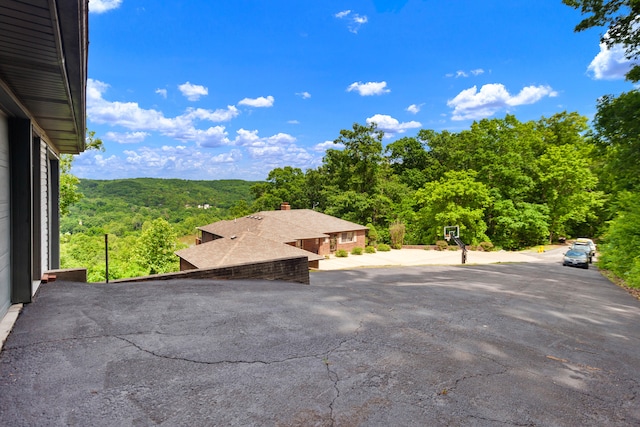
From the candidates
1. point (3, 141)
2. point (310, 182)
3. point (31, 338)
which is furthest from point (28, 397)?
point (310, 182)

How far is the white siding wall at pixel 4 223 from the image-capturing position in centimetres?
461

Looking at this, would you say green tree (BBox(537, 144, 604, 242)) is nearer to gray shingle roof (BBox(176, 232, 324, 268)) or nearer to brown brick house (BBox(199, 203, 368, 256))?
brown brick house (BBox(199, 203, 368, 256))

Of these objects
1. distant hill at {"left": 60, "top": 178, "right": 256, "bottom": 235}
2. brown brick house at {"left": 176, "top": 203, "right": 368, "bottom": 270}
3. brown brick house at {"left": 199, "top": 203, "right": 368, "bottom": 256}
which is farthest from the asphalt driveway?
distant hill at {"left": 60, "top": 178, "right": 256, "bottom": 235}

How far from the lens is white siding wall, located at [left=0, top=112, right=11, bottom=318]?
461 centimetres

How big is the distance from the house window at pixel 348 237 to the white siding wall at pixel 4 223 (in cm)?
3025

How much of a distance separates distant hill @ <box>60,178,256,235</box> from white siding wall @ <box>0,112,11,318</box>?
43.8 meters

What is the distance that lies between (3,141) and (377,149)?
41772 mm

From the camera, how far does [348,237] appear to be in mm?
35000

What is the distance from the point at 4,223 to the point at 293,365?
4.35m

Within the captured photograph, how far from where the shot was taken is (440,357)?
4.09 m

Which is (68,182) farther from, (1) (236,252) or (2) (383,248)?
(2) (383,248)

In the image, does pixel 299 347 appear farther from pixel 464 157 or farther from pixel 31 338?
pixel 464 157

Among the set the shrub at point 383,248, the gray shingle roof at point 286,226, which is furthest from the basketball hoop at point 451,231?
the gray shingle roof at point 286,226

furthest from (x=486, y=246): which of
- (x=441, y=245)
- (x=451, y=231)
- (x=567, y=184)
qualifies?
(x=567, y=184)
